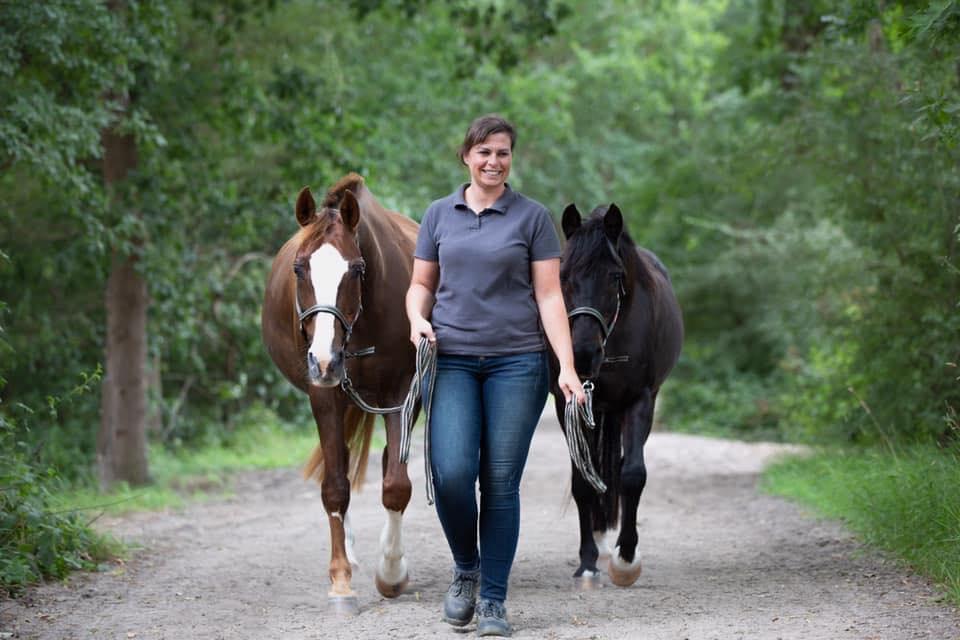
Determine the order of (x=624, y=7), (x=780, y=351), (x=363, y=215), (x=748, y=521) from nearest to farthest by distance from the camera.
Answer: (x=363, y=215)
(x=748, y=521)
(x=780, y=351)
(x=624, y=7)

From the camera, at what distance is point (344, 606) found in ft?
20.9

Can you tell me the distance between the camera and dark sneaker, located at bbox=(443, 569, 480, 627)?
5727mm

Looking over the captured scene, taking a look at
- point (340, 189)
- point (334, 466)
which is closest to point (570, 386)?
point (334, 466)

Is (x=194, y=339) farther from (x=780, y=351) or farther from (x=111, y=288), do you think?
(x=780, y=351)

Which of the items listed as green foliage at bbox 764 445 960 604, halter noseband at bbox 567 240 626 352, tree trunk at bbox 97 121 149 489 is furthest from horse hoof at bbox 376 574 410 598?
tree trunk at bbox 97 121 149 489

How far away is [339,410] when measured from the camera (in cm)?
687

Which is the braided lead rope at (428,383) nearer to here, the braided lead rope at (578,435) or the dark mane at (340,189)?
the braided lead rope at (578,435)

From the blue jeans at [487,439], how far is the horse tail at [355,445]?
2.29m

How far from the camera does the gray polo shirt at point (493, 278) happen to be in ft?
18.1

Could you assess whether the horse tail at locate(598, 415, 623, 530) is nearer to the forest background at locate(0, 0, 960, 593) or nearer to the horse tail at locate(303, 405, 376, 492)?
the horse tail at locate(303, 405, 376, 492)

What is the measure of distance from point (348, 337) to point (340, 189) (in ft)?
3.41

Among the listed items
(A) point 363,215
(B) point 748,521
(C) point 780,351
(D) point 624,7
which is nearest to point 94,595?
(A) point 363,215

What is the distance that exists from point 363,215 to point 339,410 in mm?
1073

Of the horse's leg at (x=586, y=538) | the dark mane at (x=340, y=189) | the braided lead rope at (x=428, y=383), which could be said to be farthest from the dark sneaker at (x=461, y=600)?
the dark mane at (x=340, y=189)
